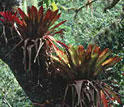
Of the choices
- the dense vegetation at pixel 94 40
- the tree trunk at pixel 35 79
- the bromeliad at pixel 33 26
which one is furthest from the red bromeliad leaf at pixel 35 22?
the dense vegetation at pixel 94 40

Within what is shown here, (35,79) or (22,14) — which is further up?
(22,14)

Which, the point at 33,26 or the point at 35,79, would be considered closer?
the point at 35,79

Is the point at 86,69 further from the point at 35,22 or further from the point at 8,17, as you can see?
the point at 8,17

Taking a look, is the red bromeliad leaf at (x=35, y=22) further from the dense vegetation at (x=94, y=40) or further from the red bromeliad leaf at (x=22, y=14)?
the dense vegetation at (x=94, y=40)

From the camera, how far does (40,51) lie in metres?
1.73

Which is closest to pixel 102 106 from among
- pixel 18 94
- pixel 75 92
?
pixel 75 92

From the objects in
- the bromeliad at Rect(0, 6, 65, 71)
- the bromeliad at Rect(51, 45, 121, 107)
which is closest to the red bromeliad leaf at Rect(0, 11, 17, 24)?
the bromeliad at Rect(0, 6, 65, 71)

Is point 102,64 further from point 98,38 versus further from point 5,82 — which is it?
point 5,82

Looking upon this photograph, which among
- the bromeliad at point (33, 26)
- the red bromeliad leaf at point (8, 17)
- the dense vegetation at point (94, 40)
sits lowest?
the dense vegetation at point (94, 40)

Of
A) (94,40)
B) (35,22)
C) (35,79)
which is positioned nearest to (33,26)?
(35,22)

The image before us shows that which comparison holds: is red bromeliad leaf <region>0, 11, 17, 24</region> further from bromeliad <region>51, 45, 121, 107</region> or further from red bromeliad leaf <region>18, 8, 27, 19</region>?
bromeliad <region>51, 45, 121, 107</region>

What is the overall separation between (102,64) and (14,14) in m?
0.58

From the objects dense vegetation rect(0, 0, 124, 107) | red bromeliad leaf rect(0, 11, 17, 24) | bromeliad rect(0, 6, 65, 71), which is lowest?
dense vegetation rect(0, 0, 124, 107)

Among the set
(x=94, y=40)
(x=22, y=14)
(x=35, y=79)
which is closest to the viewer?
(x=35, y=79)
